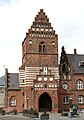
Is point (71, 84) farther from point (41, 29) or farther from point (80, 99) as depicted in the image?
point (41, 29)

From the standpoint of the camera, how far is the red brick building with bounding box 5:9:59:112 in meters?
66.5

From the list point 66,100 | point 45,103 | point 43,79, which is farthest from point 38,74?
point 66,100

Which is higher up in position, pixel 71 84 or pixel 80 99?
pixel 71 84

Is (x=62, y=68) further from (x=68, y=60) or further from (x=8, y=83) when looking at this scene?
(x=8, y=83)

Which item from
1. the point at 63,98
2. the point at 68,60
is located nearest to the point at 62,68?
the point at 68,60

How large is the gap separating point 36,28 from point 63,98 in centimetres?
1645

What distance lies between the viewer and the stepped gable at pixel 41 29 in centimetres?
6994

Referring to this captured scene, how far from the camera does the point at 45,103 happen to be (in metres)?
69.1

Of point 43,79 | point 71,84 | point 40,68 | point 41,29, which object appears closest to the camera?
point 43,79

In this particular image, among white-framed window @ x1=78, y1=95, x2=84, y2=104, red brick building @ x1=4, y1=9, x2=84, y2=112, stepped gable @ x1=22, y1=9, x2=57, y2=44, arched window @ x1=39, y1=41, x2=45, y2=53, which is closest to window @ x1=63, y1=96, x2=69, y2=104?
red brick building @ x1=4, y1=9, x2=84, y2=112

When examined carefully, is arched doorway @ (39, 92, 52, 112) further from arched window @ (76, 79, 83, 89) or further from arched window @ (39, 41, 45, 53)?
arched window @ (39, 41, 45, 53)

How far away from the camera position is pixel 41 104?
68875 mm

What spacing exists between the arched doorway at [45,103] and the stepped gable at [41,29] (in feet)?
43.0

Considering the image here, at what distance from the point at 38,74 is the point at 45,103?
6.68 meters
